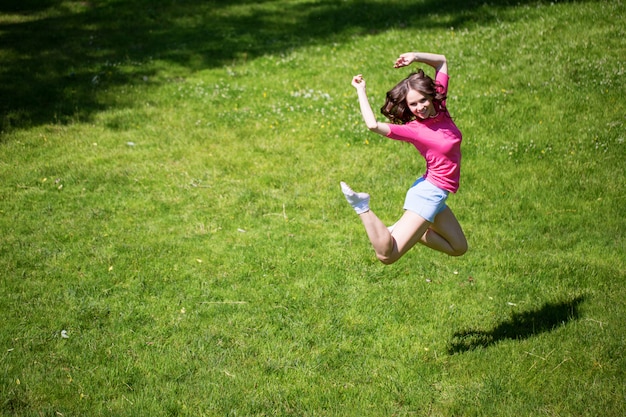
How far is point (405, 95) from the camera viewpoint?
5.83 metres

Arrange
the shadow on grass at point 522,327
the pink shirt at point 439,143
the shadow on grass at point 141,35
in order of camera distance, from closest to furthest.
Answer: the pink shirt at point 439,143, the shadow on grass at point 522,327, the shadow on grass at point 141,35

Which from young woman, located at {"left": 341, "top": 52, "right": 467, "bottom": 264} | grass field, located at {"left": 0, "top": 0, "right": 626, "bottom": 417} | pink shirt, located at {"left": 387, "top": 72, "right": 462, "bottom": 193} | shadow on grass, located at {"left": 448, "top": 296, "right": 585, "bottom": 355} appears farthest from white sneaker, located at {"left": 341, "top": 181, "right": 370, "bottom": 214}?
shadow on grass, located at {"left": 448, "top": 296, "right": 585, "bottom": 355}

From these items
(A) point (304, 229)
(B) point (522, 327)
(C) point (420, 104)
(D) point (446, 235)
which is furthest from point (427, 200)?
(A) point (304, 229)

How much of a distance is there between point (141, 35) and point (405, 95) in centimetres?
1345

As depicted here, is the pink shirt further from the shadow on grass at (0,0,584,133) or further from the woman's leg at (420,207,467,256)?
the shadow on grass at (0,0,584,133)

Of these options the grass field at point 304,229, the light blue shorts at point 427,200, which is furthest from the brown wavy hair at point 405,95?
the grass field at point 304,229

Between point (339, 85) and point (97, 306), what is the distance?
8.09 meters

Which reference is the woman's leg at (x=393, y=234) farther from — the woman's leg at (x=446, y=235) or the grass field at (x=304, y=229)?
the grass field at (x=304, y=229)

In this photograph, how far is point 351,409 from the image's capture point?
17.7ft

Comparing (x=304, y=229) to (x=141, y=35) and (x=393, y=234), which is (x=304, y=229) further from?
(x=141, y=35)

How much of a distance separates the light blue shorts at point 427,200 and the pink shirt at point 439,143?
7 centimetres

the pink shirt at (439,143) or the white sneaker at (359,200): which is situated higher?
the pink shirt at (439,143)

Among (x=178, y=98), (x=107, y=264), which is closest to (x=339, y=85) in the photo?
(x=178, y=98)

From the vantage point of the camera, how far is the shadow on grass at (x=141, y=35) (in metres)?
13.5
